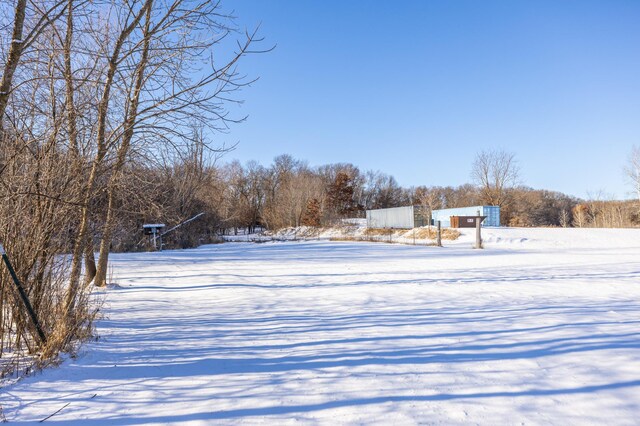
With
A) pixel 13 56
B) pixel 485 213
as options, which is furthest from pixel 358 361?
pixel 485 213

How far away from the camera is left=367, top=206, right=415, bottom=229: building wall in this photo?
33906 millimetres

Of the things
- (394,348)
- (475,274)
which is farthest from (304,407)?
(475,274)

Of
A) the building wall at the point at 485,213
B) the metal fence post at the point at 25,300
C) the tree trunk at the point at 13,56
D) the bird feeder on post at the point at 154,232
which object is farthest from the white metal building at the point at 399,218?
the tree trunk at the point at 13,56

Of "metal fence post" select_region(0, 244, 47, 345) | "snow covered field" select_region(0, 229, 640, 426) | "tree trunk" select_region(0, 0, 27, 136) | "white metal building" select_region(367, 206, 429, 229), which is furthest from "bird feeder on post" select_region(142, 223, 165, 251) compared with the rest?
"white metal building" select_region(367, 206, 429, 229)

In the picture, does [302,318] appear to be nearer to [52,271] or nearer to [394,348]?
[394,348]

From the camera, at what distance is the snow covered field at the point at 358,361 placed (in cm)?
248

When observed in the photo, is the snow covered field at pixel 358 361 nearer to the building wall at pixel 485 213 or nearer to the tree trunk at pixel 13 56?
the tree trunk at pixel 13 56

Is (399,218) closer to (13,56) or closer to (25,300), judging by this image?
(25,300)

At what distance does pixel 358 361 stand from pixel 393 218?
111 feet

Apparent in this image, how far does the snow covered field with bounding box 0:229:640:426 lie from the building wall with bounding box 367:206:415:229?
27198mm

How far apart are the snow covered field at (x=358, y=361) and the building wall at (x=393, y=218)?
89.2ft

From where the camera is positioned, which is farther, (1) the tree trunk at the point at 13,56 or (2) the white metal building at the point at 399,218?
(2) the white metal building at the point at 399,218

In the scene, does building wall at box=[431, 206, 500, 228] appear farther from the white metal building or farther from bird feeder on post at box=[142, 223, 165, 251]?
bird feeder on post at box=[142, 223, 165, 251]

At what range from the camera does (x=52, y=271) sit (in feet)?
12.6
